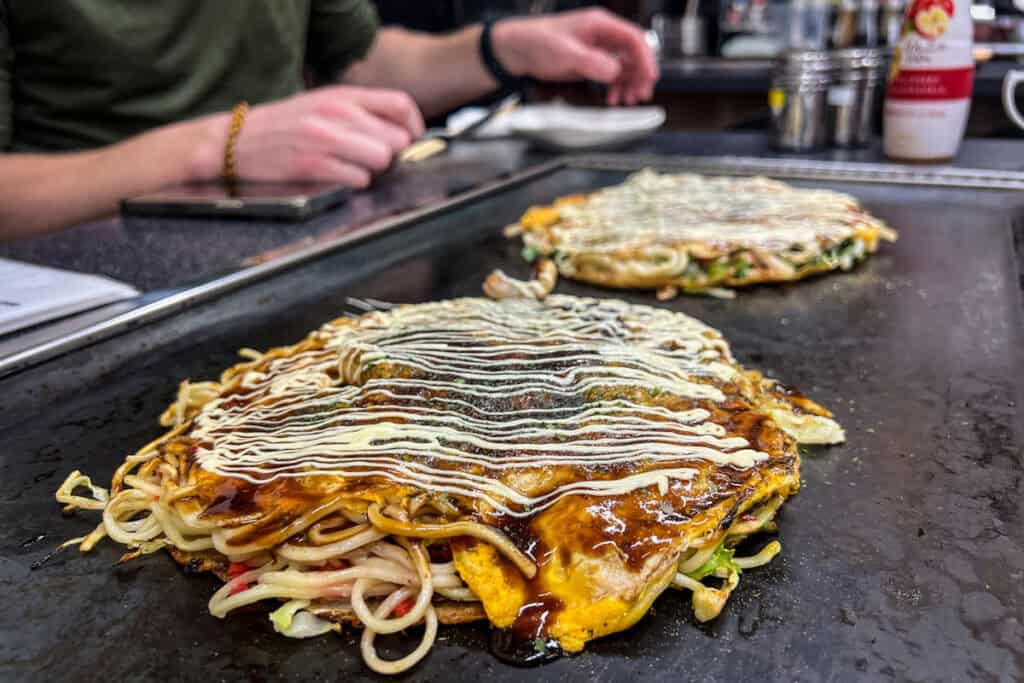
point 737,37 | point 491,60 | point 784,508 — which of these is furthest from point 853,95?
point 737,37

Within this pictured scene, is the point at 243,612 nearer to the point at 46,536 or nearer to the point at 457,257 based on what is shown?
the point at 46,536

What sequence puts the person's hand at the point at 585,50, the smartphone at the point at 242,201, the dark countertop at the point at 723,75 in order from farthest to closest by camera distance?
the dark countertop at the point at 723,75 < the person's hand at the point at 585,50 < the smartphone at the point at 242,201

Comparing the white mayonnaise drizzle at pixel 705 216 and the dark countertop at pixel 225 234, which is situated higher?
the dark countertop at pixel 225 234

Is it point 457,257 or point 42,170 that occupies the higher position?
point 42,170

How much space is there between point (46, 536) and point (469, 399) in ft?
2.20

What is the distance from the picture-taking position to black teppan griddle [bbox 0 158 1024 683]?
99 cm

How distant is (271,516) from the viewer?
3.67 ft

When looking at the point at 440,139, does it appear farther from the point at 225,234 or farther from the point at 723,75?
the point at 723,75

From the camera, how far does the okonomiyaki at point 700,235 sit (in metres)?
2.21

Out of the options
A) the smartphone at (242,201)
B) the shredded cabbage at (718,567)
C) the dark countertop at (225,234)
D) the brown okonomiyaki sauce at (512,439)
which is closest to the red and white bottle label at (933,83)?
the dark countertop at (225,234)

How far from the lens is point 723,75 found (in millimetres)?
5926

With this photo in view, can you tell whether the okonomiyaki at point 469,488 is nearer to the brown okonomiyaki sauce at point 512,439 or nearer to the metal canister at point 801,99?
the brown okonomiyaki sauce at point 512,439

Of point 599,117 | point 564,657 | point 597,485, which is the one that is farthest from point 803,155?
point 564,657

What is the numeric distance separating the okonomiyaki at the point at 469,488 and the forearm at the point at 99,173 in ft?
5.23
